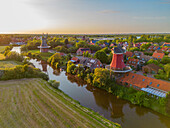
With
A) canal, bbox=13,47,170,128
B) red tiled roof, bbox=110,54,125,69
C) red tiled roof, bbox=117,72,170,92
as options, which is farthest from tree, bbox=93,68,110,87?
red tiled roof, bbox=117,72,170,92

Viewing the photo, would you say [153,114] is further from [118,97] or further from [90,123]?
[90,123]

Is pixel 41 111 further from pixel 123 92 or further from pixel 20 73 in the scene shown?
pixel 123 92

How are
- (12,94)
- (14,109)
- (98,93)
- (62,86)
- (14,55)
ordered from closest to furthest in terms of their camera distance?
(14,109)
(12,94)
(98,93)
(62,86)
(14,55)

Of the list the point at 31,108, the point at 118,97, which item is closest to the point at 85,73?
the point at 118,97

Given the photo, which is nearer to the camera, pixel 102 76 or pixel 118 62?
pixel 102 76

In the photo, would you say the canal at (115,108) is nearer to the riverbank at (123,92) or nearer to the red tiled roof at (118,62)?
the riverbank at (123,92)

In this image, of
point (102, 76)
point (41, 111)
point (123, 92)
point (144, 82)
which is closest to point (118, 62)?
point (102, 76)

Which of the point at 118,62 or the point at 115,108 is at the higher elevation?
the point at 118,62

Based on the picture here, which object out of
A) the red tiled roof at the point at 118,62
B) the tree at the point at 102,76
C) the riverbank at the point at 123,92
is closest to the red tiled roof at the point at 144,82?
the riverbank at the point at 123,92
